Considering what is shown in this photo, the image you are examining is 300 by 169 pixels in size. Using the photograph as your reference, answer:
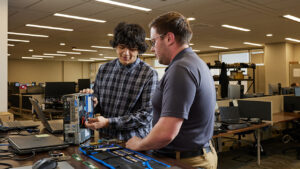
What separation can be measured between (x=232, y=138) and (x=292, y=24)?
3926 mm

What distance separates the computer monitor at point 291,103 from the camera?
5.37m

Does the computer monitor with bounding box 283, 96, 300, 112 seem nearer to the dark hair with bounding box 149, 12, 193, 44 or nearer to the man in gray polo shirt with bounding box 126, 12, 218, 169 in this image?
the man in gray polo shirt with bounding box 126, 12, 218, 169

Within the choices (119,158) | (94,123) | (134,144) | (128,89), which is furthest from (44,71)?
(119,158)

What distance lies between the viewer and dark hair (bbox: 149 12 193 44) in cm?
113

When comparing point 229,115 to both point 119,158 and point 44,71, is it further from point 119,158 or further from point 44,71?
point 44,71

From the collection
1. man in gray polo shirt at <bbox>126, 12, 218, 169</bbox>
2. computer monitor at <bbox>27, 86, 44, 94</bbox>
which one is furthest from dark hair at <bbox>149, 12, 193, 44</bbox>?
computer monitor at <bbox>27, 86, 44, 94</bbox>

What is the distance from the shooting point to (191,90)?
1029mm

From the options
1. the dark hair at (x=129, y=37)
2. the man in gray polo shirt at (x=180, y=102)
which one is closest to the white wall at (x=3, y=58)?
the dark hair at (x=129, y=37)

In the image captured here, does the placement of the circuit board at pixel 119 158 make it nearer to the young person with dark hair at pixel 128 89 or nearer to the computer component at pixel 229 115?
the young person with dark hair at pixel 128 89

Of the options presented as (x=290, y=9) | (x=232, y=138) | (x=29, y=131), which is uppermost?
(x=290, y=9)

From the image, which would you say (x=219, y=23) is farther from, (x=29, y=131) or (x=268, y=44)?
(x=29, y=131)

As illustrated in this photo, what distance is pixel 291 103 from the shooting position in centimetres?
541

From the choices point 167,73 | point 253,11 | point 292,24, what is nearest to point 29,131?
point 167,73

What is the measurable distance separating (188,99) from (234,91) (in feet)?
12.5
